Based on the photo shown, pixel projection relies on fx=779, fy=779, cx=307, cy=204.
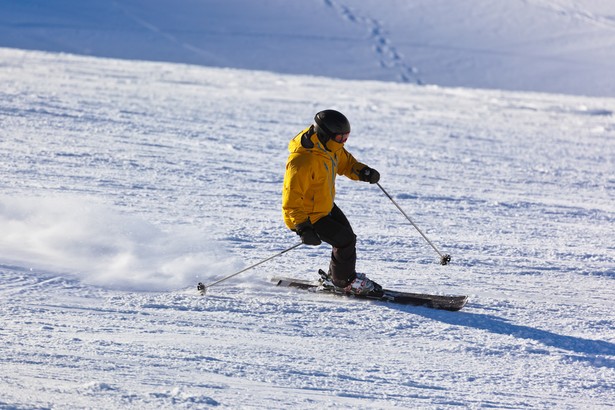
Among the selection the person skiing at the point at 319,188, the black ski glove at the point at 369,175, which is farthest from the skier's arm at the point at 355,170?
the person skiing at the point at 319,188

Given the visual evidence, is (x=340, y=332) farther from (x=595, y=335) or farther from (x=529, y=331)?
(x=595, y=335)

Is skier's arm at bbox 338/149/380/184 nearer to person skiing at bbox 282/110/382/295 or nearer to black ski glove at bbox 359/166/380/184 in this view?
black ski glove at bbox 359/166/380/184

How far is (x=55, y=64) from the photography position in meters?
18.5

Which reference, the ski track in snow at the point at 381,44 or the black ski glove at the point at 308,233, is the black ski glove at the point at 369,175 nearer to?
the black ski glove at the point at 308,233

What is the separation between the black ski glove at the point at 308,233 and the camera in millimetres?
4507

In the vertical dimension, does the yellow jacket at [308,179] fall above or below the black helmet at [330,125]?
below

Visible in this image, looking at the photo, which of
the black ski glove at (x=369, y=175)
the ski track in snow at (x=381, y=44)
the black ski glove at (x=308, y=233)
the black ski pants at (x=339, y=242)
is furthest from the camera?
the ski track in snow at (x=381, y=44)

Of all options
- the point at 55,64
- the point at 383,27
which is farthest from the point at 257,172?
the point at 383,27

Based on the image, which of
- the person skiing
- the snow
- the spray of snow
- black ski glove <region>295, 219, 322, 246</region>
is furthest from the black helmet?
the spray of snow

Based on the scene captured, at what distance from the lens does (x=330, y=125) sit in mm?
4523

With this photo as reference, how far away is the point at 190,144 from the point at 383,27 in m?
28.2

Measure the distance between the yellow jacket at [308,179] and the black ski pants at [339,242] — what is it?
71mm

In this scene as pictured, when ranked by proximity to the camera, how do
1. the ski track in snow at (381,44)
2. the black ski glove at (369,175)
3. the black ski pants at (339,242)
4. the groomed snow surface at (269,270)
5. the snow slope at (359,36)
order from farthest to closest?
the ski track in snow at (381,44) → the snow slope at (359,36) → the black ski glove at (369,175) → the black ski pants at (339,242) → the groomed snow surface at (269,270)

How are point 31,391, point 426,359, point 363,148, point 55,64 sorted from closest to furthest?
point 31,391
point 426,359
point 363,148
point 55,64
